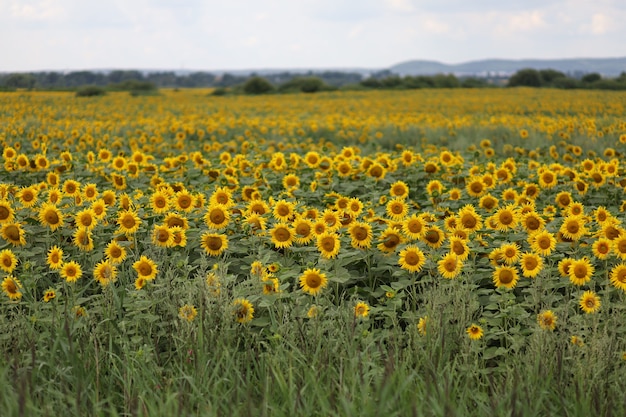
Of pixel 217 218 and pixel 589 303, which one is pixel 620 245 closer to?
pixel 589 303

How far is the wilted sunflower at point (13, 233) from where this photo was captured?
15.1 feet

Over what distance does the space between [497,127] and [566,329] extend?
486 inches

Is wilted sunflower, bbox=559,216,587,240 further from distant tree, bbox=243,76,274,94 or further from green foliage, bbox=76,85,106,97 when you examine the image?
distant tree, bbox=243,76,274,94

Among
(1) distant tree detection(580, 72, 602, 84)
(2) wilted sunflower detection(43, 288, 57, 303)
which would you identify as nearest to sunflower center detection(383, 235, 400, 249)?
(2) wilted sunflower detection(43, 288, 57, 303)

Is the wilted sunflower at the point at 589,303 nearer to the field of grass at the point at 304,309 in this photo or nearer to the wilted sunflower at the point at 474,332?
the field of grass at the point at 304,309

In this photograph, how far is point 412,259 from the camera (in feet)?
13.7

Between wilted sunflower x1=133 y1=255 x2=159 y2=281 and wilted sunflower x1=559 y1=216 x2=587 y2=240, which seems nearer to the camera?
wilted sunflower x1=133 y1=255 x2=159 y2=281

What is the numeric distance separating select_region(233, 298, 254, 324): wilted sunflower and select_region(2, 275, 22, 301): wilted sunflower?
137 cm

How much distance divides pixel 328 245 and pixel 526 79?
6207 cm

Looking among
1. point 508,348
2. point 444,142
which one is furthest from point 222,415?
point 444,142

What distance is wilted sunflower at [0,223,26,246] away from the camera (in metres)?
4.61

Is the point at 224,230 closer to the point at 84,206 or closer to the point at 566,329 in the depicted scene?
the point at 84,206

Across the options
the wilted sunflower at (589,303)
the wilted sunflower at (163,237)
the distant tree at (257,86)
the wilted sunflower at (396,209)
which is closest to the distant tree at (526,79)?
the distant tree at (257,86)

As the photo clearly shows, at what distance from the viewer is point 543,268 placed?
405 centimetres
